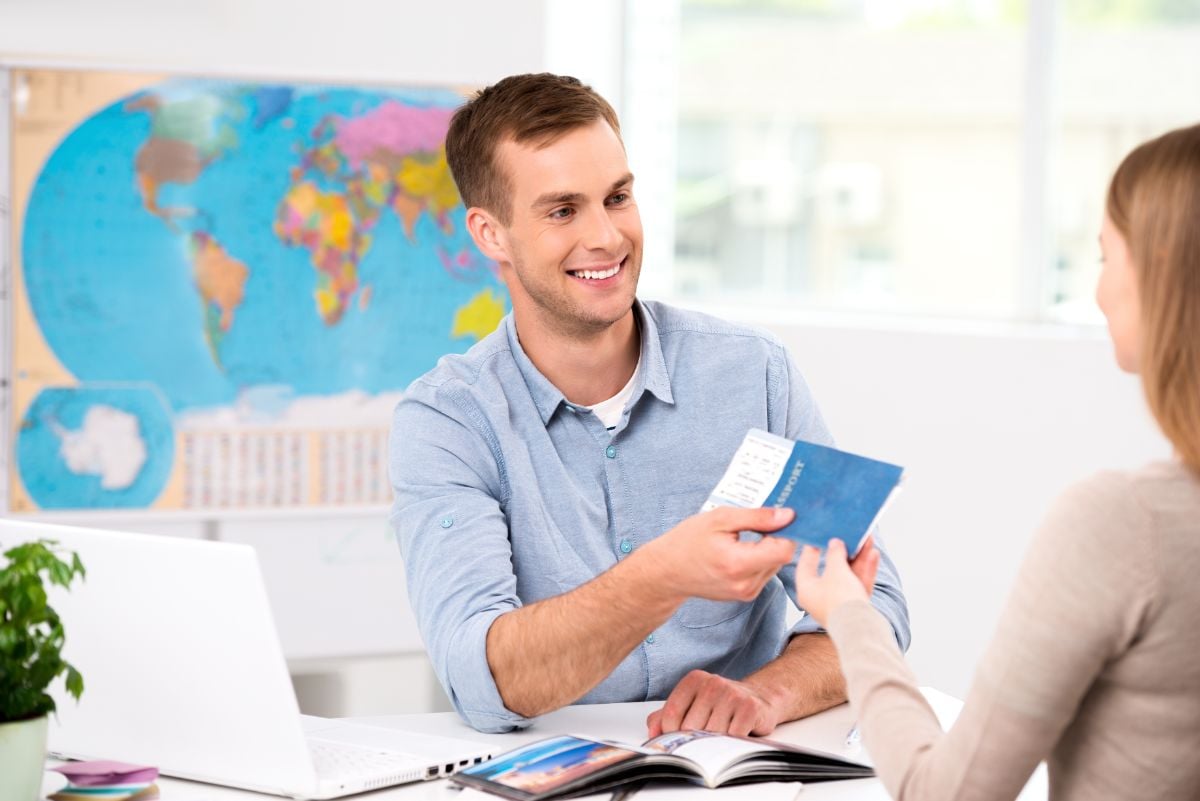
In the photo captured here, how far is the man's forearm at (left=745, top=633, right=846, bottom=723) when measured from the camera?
177cm

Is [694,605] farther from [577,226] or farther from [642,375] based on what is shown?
[577,226]

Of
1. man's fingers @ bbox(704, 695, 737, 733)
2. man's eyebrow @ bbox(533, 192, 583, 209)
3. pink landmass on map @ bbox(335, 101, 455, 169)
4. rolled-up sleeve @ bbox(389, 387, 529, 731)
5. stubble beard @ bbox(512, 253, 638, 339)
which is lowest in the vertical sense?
man's fingers @ bbox(704, 695, 737, 733)

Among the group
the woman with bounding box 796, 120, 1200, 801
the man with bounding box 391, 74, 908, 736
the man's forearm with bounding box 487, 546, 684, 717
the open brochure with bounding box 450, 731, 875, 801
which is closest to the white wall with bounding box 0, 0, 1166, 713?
the man with bounding box 391, 74, 908, 736

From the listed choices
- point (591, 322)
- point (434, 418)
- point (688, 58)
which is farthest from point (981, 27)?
point (434, 418)

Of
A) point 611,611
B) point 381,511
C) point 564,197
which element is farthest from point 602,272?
point 381,511

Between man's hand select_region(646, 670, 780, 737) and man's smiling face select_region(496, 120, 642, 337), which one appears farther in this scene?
man's smiling face select_region(496, 120, 642, 337)

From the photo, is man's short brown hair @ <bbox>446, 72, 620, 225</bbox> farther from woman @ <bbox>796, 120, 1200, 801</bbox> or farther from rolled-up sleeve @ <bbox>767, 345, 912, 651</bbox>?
woman @ <bbox>796, 120, 1200, 801</bbox>

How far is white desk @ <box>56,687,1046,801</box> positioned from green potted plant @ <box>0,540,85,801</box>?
0.56ft

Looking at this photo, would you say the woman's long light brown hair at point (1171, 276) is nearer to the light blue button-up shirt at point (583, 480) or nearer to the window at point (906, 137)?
the light blue button-up shirt at point (583, 480)

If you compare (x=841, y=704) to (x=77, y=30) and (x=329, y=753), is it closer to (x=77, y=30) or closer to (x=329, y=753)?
(x=329, y=753)

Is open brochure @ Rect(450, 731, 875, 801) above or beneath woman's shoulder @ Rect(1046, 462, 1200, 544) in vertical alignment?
beneath

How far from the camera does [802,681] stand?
1.81 meters

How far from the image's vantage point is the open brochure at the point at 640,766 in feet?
4.73

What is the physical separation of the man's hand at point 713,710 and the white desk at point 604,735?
0.03m
